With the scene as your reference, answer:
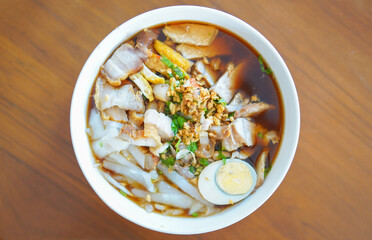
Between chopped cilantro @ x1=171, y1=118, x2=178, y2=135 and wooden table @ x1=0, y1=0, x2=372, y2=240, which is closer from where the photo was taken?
chopped cilantro @ x1=171, y1=118, x2=178, y2=135

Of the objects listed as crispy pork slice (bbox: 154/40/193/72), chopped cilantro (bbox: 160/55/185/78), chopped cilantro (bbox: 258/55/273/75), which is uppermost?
chopped cilantro (bbox: 258/55/273/75)

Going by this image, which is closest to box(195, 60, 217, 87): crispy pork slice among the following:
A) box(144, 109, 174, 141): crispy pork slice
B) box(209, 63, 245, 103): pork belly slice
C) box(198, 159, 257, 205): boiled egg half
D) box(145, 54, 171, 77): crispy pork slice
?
box(209, 63, 245, 103): pork belly slice

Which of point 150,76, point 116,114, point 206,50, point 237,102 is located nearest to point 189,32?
point 206,50

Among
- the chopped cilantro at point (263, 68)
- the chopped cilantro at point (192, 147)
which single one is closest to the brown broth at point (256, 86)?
the chopped cilantro at point (263, 68)

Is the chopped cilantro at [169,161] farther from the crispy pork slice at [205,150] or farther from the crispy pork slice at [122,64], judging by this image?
the crispy pork slice at [122,64]

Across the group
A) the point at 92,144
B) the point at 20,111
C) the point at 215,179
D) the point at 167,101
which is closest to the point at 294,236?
the point at 215,179

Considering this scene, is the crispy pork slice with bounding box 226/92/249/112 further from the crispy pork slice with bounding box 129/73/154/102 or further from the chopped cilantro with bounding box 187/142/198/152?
the crispy pork slice with bounding box 129/73/154/102
